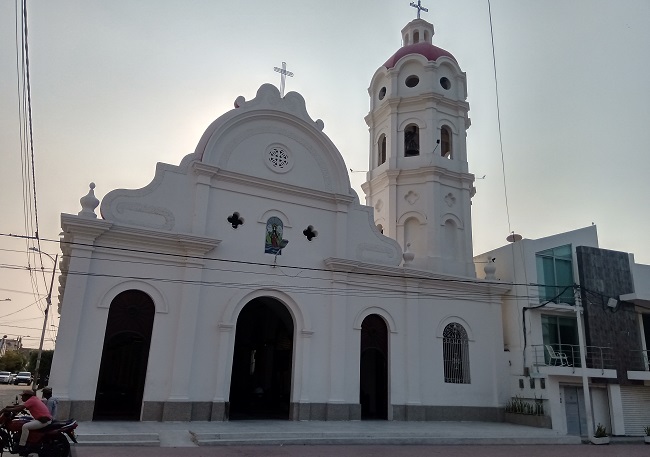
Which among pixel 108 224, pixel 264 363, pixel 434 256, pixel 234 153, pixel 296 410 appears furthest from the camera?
pixel 264 363

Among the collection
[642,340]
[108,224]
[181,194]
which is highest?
[181,194]

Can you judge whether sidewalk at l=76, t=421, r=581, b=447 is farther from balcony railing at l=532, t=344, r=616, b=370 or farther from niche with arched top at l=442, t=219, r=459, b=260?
niche with arched top at l=442, t=219, r=459, b=260

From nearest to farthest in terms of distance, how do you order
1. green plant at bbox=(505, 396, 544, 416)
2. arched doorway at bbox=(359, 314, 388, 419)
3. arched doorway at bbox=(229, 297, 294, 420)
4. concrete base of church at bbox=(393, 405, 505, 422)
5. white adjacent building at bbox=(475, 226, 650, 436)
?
concrete base of church at bbox=(393, 405, 505, 422) → green plant at bbox=(505, 396, 544, 416) → arched doorway at bbox=(359, 314, 388, 419) → white adjacent building at bbox=(475, 226, 650, 436) → arched doorway at bbox=(229, 297, 294, 420)

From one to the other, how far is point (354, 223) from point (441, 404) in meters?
7.04

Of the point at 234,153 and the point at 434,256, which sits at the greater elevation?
the point at 234,153

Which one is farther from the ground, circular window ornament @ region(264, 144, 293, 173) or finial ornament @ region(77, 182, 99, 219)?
circular window ornament @ region(264, 144, 293, 173)

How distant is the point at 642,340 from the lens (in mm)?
19812

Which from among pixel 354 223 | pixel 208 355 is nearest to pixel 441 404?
pixel 354 223

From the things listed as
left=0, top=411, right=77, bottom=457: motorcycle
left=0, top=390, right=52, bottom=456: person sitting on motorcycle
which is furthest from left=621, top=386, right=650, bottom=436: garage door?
left=0, top=390, right=52, bottom=456: person sitting on motorcycle

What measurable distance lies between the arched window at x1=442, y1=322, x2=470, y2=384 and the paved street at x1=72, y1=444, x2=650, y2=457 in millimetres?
4295

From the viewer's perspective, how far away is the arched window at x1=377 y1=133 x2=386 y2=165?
22766 millimetres

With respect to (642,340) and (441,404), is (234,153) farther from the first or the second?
(642,340)

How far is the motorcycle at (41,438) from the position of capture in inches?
325

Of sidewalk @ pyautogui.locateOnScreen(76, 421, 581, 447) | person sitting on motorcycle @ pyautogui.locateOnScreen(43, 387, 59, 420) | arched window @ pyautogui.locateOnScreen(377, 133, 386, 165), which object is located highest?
arched window @ pyautogui.locateOnScreen(377, 133, 386, 165)
